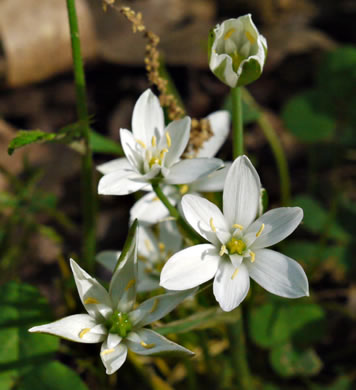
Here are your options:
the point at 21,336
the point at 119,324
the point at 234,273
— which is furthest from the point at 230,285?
the point at 21,336

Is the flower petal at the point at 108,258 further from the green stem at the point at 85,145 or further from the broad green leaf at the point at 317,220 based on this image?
the broad green leaf at the point at 317,220

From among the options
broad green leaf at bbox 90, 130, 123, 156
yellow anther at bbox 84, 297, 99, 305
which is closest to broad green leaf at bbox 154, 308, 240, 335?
yellow anther at bbox 84, 297, 99, 305

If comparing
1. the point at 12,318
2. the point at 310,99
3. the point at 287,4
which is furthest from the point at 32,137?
the point at 287,4

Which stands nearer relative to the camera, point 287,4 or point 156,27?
point 156,27

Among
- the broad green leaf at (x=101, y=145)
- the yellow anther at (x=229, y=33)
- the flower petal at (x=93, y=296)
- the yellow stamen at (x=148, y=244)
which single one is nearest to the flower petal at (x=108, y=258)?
the yellow stamen at (x=148, y=244)

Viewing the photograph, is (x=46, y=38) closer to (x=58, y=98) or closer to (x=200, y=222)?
(x=58, y=98)

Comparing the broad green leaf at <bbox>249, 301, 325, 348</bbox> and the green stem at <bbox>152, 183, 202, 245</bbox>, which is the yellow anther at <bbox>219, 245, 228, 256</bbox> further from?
the broad green leaf at <bbox>249, 301, 325, 348</bbox>

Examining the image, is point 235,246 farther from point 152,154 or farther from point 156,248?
point 156,248
